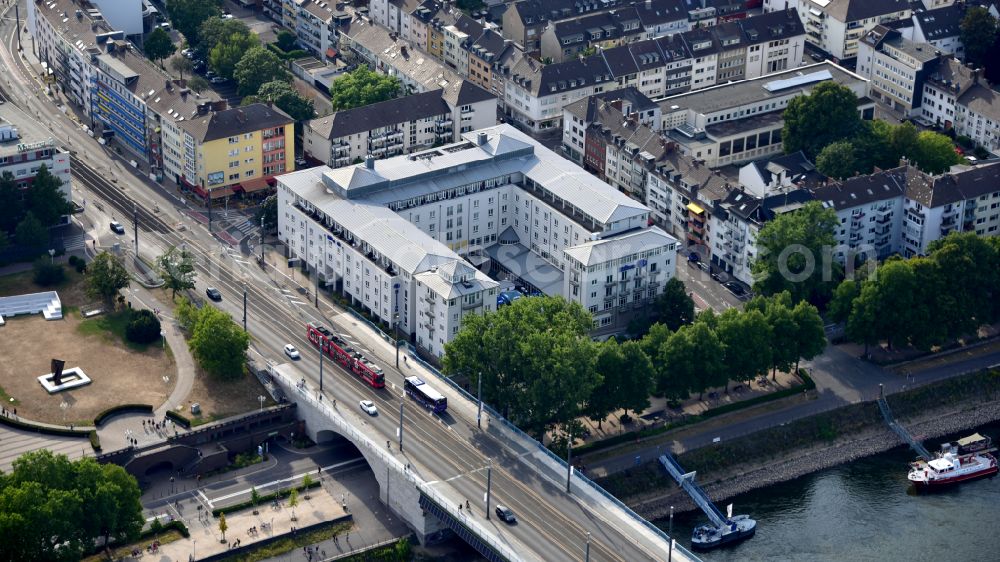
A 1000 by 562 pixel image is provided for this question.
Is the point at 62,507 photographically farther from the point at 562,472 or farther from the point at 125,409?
the point at 562,472

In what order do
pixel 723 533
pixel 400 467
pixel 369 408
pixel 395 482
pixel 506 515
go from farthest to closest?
1. pixel 369 408
2. pixel 723 533
3. pixel 395 482
4. pixel 400 467
5. pixel 506 515

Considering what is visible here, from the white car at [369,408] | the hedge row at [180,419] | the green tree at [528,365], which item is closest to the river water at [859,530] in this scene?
the green tree at [528,365]

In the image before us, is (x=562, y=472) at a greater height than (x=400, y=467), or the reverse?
(x=400, y=467)

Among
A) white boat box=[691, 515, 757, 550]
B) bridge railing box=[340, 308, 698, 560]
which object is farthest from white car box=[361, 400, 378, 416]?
white boat box=[691, 515, 757, 550]

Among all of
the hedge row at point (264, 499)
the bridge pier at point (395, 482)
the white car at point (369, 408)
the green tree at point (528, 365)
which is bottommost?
the hedge row at point (264, 499)

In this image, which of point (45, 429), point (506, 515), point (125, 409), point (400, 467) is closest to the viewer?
point (506, 515)

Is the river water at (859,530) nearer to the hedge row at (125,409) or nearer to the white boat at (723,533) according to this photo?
the white boat at (723,533)

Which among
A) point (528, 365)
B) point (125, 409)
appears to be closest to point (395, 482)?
point (528, 365)
